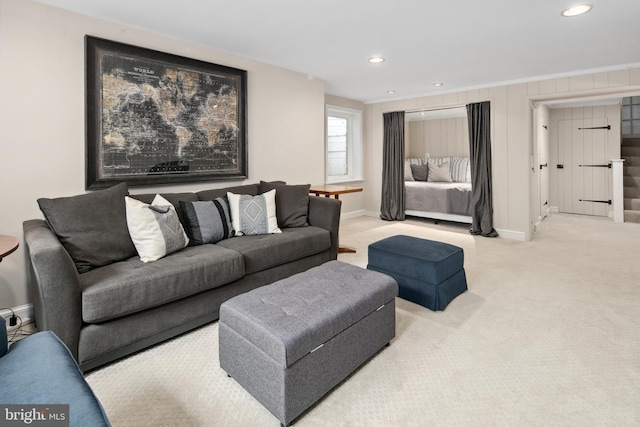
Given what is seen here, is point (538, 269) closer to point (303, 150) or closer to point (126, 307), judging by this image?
point (303, 150)

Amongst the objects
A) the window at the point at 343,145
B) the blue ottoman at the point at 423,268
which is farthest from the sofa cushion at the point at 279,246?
the window at the point at 343,145

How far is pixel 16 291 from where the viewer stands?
247cm

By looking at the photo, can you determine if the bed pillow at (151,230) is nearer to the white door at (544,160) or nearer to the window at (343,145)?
the window at (343,145)

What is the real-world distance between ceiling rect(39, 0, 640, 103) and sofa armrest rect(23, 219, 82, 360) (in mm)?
1875

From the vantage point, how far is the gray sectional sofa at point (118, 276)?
1774 mm

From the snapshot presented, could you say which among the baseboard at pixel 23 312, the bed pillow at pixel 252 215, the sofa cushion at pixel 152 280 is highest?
the bed pillow at pixel 252 215

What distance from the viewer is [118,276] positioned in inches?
78.5

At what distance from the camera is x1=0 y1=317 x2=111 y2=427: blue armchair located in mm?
969

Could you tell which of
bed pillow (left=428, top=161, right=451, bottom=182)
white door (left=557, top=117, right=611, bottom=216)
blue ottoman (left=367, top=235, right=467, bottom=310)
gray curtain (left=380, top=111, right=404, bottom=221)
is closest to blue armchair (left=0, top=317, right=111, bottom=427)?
blue ottoman (left=367, top=235, right=467, bottom=310)

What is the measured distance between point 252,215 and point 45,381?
6.88ft

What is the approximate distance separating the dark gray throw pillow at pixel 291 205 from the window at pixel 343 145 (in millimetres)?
2512

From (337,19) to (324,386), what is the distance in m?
2.66

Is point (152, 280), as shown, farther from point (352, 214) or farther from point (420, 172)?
point (420, 172)

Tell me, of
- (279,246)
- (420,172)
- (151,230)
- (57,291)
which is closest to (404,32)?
(279,246)
